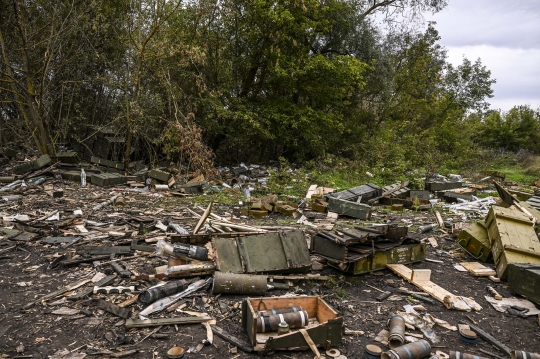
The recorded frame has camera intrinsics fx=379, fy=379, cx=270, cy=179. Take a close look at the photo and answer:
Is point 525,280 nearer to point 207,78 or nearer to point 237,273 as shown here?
point 237,273

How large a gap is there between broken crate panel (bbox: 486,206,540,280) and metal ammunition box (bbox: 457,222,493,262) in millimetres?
163

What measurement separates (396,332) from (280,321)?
1.37 m

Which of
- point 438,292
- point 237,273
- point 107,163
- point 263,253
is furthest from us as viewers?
point 107,163

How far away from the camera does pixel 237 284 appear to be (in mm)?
5289

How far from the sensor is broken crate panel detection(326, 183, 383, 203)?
11609 millimetres

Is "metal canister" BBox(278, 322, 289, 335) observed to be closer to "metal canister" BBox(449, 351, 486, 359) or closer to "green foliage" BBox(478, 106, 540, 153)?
"metal canister" BBox(449, 351, 486, 359)

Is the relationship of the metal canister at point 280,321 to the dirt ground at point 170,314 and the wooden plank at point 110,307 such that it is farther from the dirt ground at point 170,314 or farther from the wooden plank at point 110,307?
the wooden plank at point 110,307

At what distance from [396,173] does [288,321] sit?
13.5 metres

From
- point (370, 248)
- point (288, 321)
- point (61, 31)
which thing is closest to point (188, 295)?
point (288, 321)

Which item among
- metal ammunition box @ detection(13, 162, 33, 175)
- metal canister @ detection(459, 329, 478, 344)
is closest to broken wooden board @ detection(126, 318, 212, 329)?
metal canister @ detection(459, 329, 478, 344)

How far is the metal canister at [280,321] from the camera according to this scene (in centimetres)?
430

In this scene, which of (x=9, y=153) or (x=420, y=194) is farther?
(x=9, y=153)

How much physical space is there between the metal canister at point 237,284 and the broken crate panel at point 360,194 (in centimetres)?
658

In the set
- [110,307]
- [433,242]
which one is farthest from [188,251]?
[433,242]
